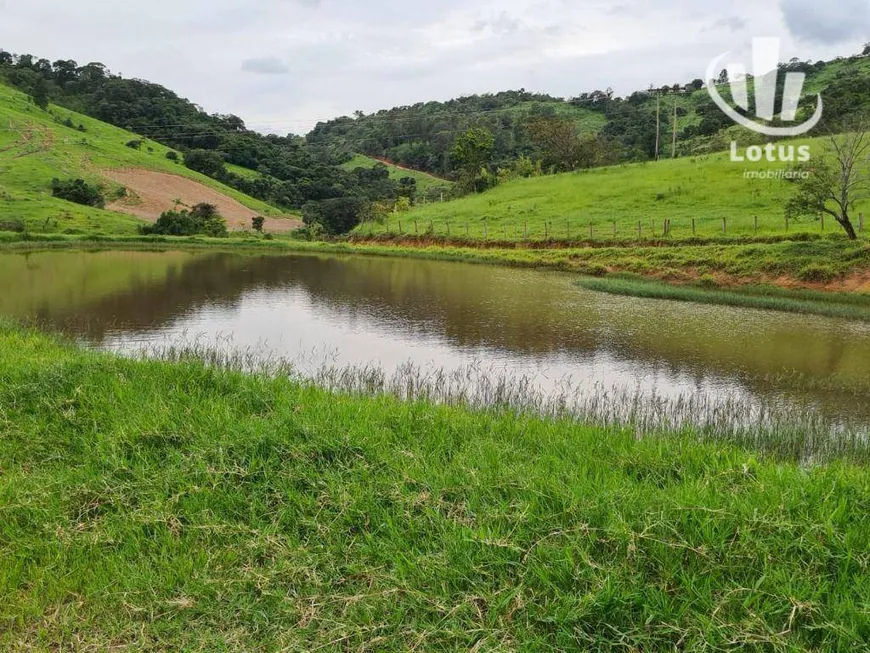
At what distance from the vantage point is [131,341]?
492 inches

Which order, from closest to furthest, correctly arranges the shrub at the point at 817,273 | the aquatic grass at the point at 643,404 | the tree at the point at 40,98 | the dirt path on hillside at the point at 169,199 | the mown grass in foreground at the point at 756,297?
1. the aquatic grass at the point at 643,404
2. the mown grass in foreground at the point at 756,297
3. the shrub at the point at 817,273
4. the dirt path on hillside at the point at 169,199
5. the tree at the point at 40,98

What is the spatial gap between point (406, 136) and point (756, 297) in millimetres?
94871

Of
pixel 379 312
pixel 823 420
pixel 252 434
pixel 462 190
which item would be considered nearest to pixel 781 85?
pixel 462 190

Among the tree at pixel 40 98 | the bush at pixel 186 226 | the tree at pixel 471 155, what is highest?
the tree at pixel 40 98

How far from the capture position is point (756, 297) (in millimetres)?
19828

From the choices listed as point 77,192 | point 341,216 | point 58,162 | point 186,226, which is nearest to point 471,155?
point 341,216

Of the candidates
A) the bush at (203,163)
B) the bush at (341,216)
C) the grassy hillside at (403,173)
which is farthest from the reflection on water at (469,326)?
the bush at (203,163)

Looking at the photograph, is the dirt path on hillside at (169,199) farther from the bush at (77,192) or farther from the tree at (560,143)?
the tree at (560,143)

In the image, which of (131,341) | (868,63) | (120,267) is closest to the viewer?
(131,341)

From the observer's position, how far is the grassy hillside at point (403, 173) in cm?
8419

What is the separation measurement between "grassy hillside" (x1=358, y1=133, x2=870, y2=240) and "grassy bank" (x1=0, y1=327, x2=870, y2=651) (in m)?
27.7

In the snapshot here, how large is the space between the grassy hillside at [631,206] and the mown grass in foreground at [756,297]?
8541 mm

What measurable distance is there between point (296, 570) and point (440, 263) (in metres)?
30.7

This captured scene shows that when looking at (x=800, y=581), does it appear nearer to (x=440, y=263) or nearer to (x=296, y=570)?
(x=296, y=570)
